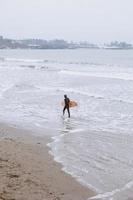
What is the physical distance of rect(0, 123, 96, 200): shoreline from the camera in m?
9.68

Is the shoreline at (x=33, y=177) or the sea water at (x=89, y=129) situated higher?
the shoreline at (x=33, y=177)

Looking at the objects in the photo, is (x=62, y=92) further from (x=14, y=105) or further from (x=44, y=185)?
(x=44, y=185)

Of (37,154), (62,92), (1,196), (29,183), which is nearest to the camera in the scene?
(1,196)

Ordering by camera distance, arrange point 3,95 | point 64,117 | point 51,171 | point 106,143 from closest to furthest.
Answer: point 51,171
point 106,143
point 64,117
point 3,95

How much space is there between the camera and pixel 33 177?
1098 cm

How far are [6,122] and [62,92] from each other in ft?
48.9

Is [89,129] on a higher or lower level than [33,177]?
lower

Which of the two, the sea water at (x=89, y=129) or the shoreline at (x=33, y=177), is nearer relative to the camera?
the shoreline at (x=33, y=177)

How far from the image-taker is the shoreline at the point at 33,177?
9.68 metres

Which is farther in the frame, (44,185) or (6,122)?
(6,122)

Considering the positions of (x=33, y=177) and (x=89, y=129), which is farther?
(x=89, y=129)

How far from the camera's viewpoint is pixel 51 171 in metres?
12.0

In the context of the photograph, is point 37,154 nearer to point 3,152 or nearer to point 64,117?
point 3,152

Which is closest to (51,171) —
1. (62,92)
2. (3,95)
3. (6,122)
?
(6,122)
